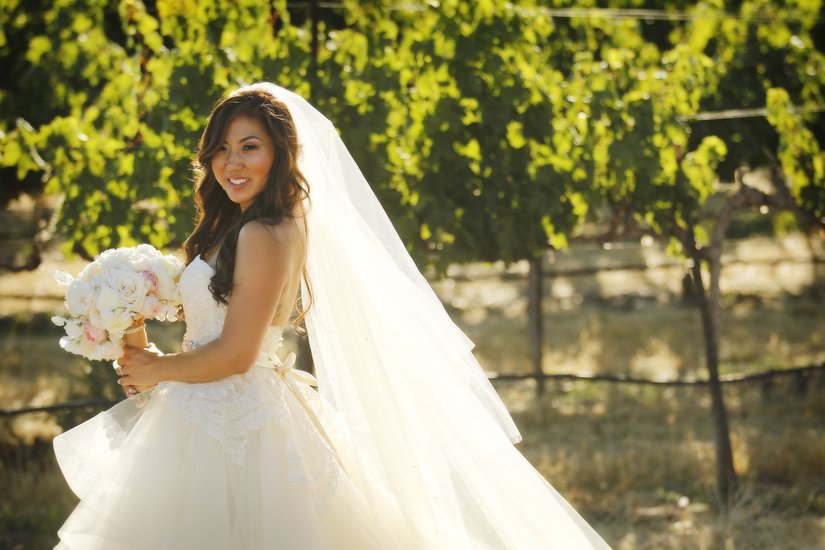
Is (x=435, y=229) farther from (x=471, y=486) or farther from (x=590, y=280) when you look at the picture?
(x=590, y=280)

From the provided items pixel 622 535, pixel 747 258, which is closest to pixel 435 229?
pixel 622 535

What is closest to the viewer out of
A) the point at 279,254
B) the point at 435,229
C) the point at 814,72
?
the point at 279,254

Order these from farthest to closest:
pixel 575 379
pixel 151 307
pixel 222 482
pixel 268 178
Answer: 1. pixel 575 379
2. pixel 268 178
3. pixel 151 307
4. pixel 222 482

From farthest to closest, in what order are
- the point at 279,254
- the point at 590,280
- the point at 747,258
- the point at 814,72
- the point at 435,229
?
the point at 747,258 → the point at 590,280 → the point at 814,72 → the point at 435,229 → the point at 279,254

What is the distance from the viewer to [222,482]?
9.40 feet

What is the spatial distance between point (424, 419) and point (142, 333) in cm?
94

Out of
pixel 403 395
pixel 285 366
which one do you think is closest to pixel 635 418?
pixel 403 395

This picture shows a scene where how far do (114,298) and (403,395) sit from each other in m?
0.94

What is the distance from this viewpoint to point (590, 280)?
57.8ft

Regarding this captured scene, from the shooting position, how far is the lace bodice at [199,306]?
3.00 metres

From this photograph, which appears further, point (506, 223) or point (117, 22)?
point (117, 22)

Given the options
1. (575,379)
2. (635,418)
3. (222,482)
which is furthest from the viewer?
(635,418)

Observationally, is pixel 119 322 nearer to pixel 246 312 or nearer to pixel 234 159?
pixel 246 312

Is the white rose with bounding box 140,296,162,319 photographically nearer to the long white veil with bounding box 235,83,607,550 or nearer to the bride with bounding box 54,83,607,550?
the bride with bounding box 54,83,607,550
